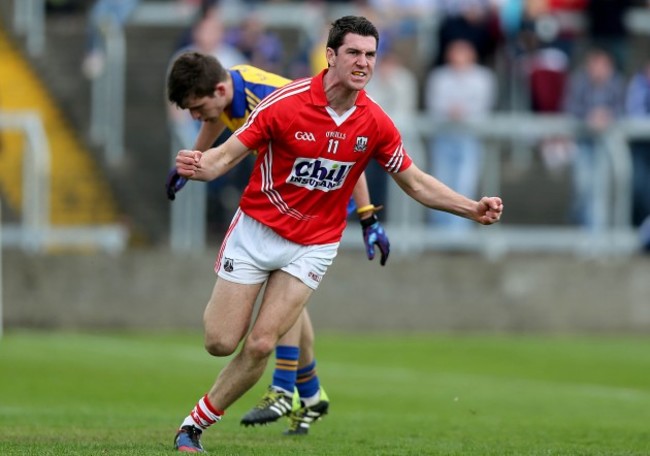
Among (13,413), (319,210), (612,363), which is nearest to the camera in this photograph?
(319,210)

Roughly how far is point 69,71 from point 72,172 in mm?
4747

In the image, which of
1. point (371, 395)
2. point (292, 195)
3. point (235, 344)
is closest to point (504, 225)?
point (371, 395)

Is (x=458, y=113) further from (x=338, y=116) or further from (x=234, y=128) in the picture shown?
(x=338, y=116)

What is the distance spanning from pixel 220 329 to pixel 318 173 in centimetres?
111

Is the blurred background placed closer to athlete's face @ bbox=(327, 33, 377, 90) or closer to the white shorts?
the white shorts

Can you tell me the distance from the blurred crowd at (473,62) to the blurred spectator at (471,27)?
0.07ft

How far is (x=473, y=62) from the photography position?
837 inches

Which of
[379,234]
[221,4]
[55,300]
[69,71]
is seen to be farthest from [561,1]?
[379,234]

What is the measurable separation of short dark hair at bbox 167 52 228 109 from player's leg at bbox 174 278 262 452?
1.45 m

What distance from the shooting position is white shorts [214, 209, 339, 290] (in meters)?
9.46

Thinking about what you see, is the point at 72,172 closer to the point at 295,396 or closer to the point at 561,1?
the point at 561,1

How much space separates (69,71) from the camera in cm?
2464

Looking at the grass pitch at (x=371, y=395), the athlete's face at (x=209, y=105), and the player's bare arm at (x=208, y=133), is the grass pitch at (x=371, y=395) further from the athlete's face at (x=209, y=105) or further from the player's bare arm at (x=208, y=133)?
the athlete's face at (x=209, y=105)

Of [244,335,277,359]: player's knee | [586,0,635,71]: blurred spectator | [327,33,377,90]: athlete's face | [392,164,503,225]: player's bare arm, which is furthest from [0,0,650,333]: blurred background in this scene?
[327,33,377,90]: athlete's face
